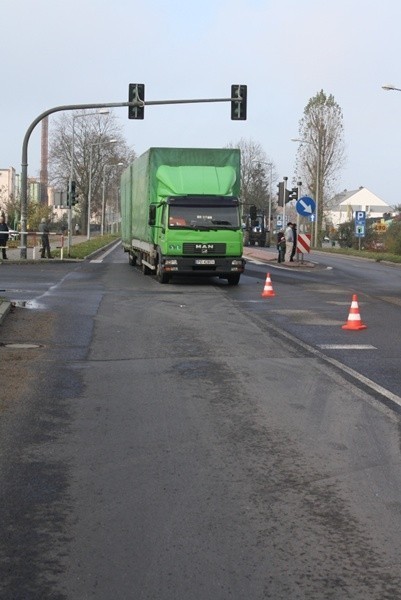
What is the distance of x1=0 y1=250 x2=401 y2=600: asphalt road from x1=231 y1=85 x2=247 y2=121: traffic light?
2055 cm

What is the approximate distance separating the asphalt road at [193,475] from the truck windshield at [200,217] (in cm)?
1202

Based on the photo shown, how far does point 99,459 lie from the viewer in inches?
264

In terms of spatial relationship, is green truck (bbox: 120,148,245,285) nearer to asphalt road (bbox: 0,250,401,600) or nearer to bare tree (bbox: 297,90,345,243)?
asphalt road (bbox: 0,250,401,600)

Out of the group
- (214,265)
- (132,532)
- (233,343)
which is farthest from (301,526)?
(214,265)

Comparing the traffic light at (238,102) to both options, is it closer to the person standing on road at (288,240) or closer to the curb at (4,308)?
the person standing on road at (288,240)

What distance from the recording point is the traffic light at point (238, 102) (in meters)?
32.3

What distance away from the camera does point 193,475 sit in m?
6.28

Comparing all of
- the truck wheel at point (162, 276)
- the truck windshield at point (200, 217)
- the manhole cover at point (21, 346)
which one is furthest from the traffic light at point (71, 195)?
the manhole cover at point (21, 346)

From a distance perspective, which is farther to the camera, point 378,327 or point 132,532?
point 378,327

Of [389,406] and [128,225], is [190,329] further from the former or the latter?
[128,225]

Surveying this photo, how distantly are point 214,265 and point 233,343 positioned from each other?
1177 cm

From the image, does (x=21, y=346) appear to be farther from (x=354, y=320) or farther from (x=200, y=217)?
(x=200, y=217)

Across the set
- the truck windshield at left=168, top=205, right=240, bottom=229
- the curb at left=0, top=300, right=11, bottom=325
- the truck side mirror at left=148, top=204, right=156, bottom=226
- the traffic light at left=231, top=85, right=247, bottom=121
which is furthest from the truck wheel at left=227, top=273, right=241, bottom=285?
the curb at left=0, top=300, right=11, bottom=325

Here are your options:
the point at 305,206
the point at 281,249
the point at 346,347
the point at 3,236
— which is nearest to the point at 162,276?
the point at 305,206
